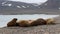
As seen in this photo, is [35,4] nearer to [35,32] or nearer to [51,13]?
[51,13]

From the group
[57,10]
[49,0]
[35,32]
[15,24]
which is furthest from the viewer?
[57,10]

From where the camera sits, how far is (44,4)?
1759mm

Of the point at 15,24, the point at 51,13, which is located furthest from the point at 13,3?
the point at 15,24

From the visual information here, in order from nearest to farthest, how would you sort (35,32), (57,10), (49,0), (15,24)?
(35,32) → (15,24) → (49,0) → (57,10)

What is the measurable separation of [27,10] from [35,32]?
106 cm

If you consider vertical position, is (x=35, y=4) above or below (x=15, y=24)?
above

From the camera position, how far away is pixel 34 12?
180 cm

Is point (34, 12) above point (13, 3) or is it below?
below

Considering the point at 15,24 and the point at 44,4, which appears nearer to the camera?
the point at 15,24

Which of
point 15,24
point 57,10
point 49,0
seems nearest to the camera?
point 15,24

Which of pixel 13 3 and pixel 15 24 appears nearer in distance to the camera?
pixel 15 24

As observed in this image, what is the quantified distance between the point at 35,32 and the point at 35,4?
1.02 meters

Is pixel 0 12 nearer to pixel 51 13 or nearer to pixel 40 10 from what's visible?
pixel 40 10

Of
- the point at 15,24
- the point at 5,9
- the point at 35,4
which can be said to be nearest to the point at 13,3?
the point at 5,9
